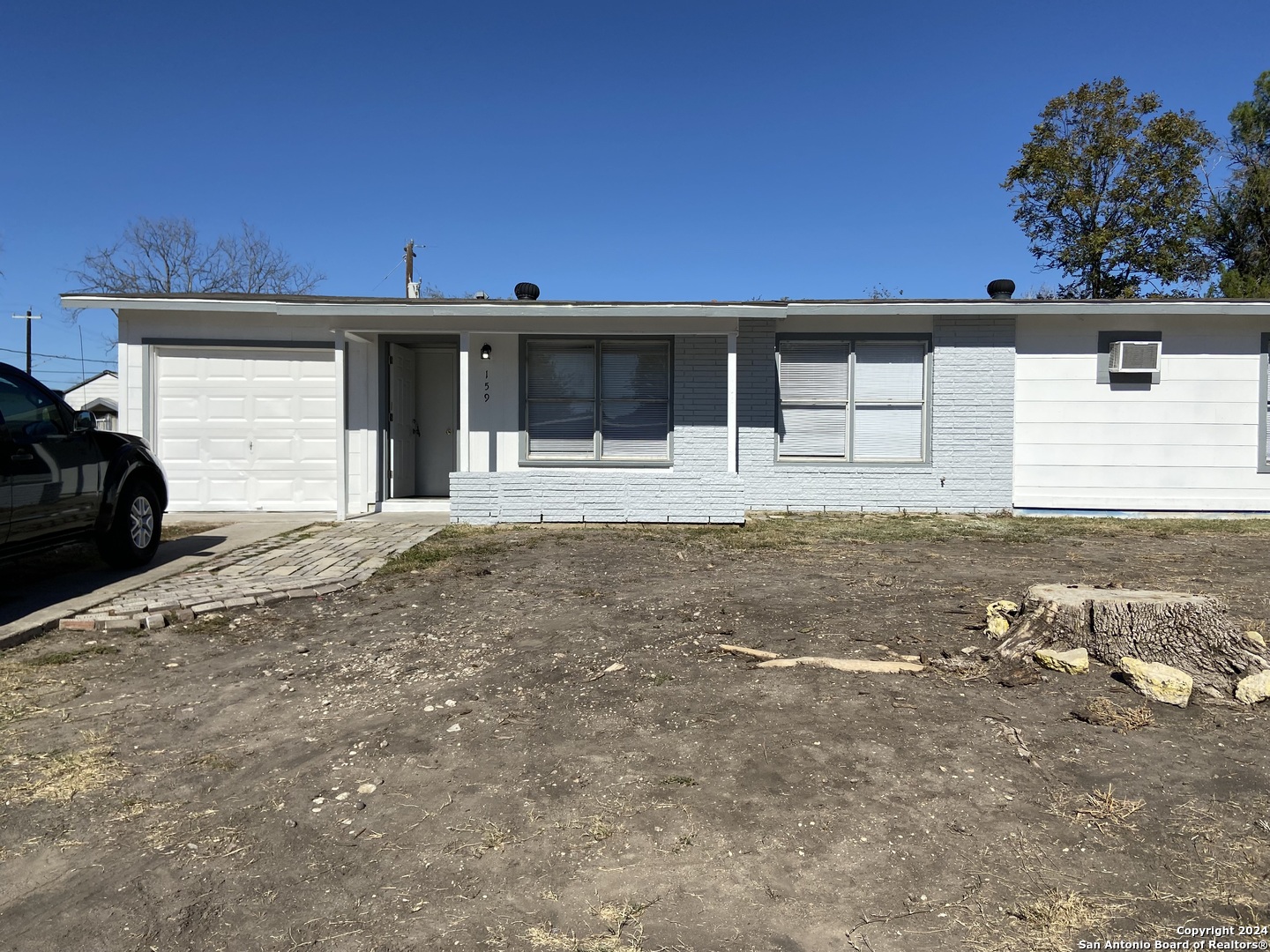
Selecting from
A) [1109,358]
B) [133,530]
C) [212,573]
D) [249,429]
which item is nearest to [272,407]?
[249,429]

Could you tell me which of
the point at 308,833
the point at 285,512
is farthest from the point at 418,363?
the point at 308,833

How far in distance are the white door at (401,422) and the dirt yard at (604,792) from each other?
6178 mm

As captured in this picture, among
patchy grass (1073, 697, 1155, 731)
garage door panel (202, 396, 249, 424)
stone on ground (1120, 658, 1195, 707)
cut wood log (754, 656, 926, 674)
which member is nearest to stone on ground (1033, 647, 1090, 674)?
stone on ground (1120, 658, 1195, 707)

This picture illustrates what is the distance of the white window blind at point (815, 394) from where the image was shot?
37.6 ft

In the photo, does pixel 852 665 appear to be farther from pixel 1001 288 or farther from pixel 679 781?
pixel 1001 288

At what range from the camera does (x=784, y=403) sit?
453 inches

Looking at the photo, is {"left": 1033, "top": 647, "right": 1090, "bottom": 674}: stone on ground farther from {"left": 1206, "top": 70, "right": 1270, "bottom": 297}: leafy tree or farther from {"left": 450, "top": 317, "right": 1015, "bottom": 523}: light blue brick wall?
{"left": 1206, "top": 70, "right": 1270, "bottom": 297}: leafy tree

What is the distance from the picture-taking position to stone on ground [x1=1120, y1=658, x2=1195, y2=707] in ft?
12.2

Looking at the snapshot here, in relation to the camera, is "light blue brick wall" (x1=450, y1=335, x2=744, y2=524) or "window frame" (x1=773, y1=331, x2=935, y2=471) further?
"window frame" (x1=773, y1=331, x2=935, y2=471)

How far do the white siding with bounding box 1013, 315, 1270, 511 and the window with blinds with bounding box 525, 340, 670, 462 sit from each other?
5153 mm

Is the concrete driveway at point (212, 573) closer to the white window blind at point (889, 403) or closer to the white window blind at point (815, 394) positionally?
the white window blind at point (815, 394)

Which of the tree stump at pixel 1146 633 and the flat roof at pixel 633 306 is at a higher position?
the flat roof at pixel 633 306

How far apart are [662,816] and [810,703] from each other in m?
1.26

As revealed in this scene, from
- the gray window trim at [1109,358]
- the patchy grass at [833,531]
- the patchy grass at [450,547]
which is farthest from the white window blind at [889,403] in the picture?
the patchy grass at [450,547]
